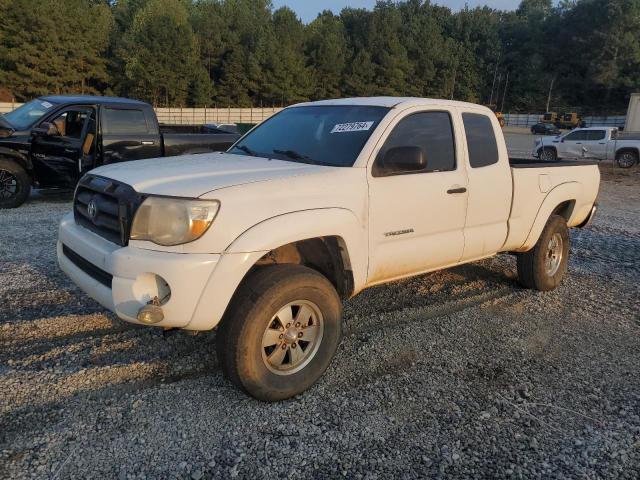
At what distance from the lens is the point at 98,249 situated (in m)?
3.15

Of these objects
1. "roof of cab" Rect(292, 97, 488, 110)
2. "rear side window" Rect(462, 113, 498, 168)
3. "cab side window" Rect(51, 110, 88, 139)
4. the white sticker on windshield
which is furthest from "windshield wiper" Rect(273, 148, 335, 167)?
"cab side window" Rect(51, 110, 88, 139)

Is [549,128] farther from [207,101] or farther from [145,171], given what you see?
[145,171]

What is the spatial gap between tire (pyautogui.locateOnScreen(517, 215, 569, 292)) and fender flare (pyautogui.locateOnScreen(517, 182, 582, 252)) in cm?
14

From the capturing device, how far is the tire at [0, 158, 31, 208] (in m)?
8.45

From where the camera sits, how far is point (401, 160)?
358 centimetres

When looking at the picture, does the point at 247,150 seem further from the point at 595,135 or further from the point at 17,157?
the point at 595,135

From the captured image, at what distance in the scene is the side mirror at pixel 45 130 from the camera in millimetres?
8383

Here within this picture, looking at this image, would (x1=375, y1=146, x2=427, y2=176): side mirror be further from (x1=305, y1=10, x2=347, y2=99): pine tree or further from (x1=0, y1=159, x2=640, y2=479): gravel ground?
(x1=305, y1=10, x2=347, y2=99): pine tree

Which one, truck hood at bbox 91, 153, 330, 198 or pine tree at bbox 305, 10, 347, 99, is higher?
pine tree at bbox 305, 10, 347, 99

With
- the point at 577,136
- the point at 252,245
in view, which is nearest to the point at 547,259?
the point at 252,245

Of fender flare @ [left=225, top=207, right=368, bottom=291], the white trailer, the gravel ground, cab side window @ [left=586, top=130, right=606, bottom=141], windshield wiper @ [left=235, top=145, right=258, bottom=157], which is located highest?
the white trailer

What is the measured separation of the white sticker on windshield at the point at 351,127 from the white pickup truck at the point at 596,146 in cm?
1853

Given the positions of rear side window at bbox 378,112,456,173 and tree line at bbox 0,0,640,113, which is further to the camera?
tree line at bbox 0,0,640,113

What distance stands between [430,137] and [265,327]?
2.08 meters
